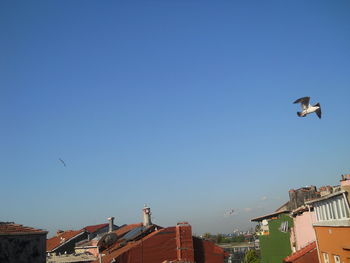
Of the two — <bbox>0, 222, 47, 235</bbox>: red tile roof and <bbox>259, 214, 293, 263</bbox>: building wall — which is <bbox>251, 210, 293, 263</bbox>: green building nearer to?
<bbox>259, 214, 293, 263</bbox>: building wall

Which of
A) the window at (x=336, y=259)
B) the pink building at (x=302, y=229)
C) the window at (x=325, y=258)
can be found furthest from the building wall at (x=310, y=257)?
the window at (x=336, y=259)

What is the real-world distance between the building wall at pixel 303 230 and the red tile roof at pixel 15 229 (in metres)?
16.9

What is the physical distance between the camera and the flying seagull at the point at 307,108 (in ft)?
64.5

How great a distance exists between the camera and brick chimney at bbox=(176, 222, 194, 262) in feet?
87.7

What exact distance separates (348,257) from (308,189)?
45.4 feet

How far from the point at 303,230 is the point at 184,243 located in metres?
9.36

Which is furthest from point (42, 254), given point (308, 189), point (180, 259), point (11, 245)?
point (308, 189)

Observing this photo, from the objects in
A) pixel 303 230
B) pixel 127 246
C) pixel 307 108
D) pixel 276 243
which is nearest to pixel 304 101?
pixel 307 108

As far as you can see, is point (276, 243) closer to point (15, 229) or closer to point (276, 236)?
point (276, 236)

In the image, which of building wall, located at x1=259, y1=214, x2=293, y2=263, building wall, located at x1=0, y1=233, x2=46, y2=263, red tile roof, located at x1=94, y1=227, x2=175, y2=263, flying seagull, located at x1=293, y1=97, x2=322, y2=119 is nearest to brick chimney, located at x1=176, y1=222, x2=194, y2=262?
red tile roof, located at x1=94, y1=227, x2=175, y2=263

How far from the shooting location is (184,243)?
2709 cm

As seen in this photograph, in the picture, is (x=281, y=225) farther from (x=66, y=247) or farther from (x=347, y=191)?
(x=66, y=247)

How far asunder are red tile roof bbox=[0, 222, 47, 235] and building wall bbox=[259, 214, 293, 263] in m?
20.3

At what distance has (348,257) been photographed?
16.0 metres
